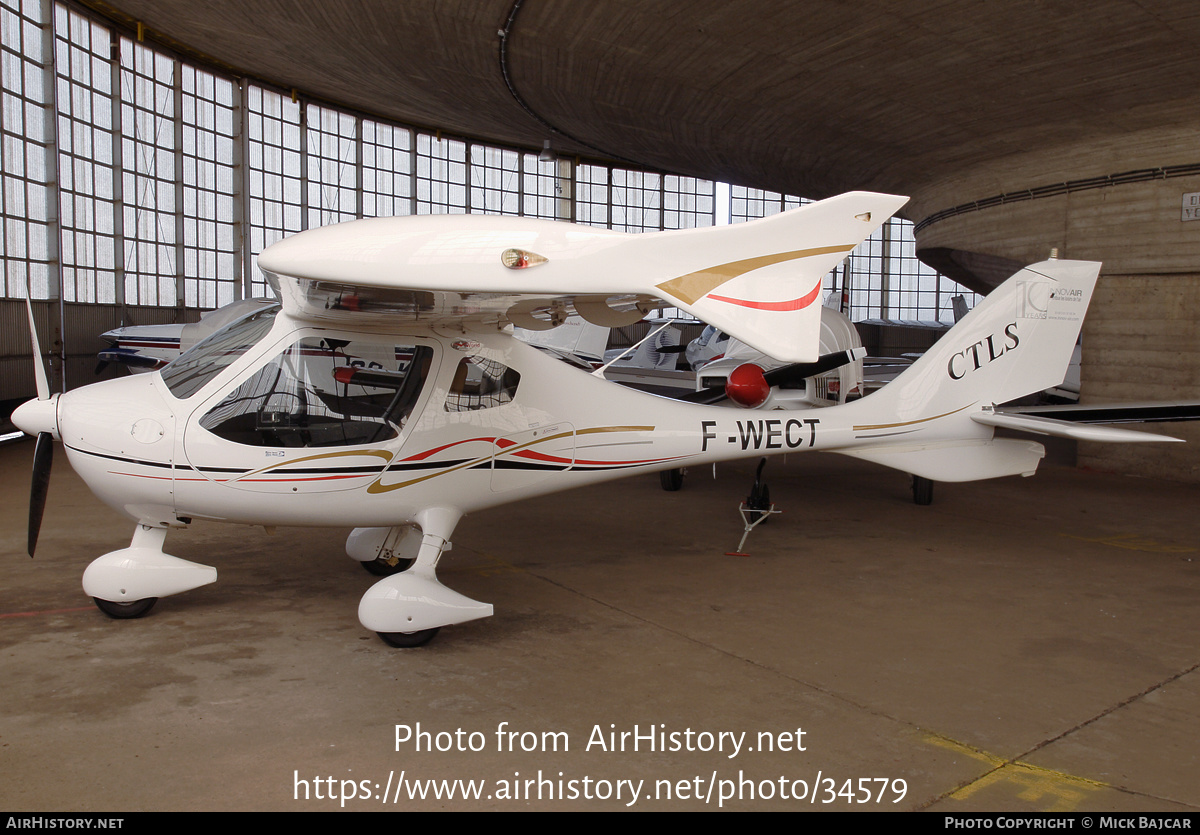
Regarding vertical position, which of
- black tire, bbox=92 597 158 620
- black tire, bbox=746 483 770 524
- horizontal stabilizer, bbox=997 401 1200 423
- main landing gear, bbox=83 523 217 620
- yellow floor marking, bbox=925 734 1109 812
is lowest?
yellow floor marking, bbox=925 734 1109 812

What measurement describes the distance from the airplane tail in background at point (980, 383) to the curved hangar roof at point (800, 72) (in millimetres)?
4034

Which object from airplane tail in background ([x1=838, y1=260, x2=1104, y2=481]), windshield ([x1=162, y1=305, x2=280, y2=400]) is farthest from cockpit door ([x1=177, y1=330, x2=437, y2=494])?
airplane tail in background ([x1=838, y1=260, x2=1104, y2=481])

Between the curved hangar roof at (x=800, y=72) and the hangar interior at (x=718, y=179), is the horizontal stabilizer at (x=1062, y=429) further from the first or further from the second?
the curved hangar roof at (x=800, y=72)

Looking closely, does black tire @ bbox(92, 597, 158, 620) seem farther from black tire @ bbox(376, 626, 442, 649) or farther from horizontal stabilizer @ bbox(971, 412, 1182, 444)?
horizontal stabilizer @ bbox(971, 412, 1182, 444)

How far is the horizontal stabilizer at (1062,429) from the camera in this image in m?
6.20

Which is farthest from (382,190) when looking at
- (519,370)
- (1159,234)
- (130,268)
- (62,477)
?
(519,370)

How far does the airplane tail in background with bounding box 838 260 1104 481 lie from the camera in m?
6.73

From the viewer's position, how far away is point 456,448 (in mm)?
5473

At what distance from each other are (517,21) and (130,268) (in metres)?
12.6

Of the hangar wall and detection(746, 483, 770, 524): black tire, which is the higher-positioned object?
the hangar wall

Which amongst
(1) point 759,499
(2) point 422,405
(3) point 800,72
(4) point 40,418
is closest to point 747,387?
(1) point 759,499

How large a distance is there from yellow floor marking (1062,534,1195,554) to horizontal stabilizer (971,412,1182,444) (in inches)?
67.0

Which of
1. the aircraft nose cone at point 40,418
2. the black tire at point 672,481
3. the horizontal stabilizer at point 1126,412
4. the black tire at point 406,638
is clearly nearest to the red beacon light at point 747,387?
the horizontal stabilizer at point 1126,412

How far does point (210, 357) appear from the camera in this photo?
543cm
